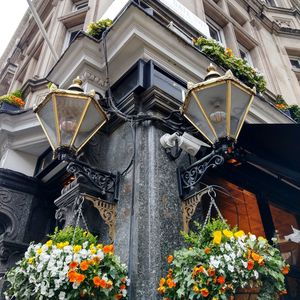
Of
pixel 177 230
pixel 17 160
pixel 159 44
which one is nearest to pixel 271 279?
pixel 177 230

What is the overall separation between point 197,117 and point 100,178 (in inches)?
55.6

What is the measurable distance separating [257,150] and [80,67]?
3138mm

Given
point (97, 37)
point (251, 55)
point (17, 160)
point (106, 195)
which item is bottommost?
point (106, 195)

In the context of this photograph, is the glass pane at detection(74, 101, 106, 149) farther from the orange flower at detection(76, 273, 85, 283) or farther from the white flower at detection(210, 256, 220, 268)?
the white flower at detection(210, 256, 220, 268)

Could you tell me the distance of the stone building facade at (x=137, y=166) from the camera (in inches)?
138

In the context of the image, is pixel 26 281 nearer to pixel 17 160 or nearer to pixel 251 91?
pixel 251 91

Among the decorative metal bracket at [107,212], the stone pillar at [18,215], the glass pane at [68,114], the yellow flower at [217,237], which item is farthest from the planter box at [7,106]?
the yellow flower at [217,237]

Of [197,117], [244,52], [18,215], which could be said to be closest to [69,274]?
[197,117]

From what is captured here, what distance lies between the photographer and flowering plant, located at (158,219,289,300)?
2.49 meters

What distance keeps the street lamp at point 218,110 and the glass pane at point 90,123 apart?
3.44 feet

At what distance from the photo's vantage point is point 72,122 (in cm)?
363

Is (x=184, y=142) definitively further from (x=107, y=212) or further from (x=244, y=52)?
(x=244, y=52)

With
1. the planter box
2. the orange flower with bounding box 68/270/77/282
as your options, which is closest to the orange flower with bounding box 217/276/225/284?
the orange flower with bounding box 68/270/77/282

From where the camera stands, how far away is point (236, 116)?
3.46m
